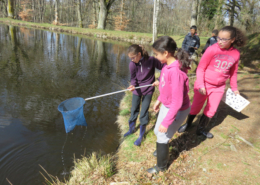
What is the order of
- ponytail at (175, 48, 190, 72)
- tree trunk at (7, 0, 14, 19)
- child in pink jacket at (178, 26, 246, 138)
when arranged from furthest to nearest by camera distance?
1. tree trunk at (7, 0, 14, 19)
2. child in pink jacket at (178, 26, 246, 138)
3. ponytail at (175, 48, 190, 72)

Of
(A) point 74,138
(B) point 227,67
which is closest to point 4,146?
(A) point 74,138

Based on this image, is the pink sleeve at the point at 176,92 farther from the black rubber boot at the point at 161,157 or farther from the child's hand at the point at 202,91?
the child's hand at the point at 202,91

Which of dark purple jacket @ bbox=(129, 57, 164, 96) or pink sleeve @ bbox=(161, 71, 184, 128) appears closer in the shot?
pink sleeve @ bbox=(161, 71, 184, 128)

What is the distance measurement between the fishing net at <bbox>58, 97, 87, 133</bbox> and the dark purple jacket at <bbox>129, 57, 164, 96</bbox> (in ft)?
3.52

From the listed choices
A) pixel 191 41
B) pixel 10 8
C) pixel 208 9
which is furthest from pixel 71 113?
pixel 10 8

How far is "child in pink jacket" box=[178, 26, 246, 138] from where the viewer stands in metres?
2.38

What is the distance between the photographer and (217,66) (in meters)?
2.52

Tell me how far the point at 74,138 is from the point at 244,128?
3458 mm

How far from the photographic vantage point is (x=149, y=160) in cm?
269

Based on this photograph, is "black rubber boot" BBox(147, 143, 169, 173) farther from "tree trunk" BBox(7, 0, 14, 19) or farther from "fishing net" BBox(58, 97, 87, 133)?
"tree trunk" BBox(7, 0, 14, 19)

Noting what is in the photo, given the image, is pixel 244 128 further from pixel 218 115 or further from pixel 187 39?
pixel 187 39

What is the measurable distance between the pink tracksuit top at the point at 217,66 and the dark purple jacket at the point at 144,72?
27.5 inches

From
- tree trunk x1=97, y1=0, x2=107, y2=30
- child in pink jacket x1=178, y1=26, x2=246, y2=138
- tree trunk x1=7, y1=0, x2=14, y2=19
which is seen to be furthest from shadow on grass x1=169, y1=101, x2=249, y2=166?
tree trunk x1=7, y1=0, x2=14, y2=19

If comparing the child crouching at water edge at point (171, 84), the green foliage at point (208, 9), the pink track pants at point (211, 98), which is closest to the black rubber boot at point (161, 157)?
the child crouching at water edge at point (171, 84)
